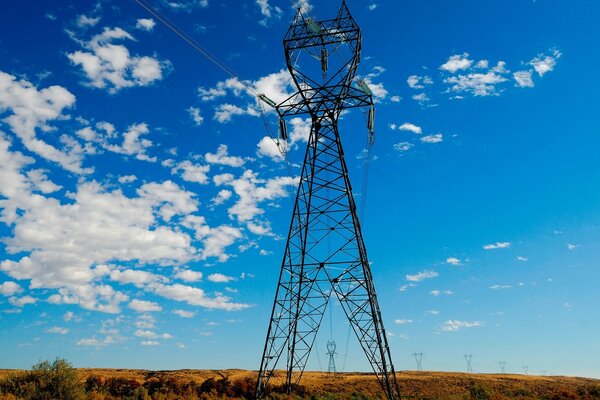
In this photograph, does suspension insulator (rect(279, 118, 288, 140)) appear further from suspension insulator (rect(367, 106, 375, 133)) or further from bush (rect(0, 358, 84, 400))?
bush (rect(0, 358, 84, 400))

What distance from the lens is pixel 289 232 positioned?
87.0ft

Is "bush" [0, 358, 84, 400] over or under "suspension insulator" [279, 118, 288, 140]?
under

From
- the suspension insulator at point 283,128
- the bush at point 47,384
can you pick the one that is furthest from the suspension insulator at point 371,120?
the bush at point 47,384

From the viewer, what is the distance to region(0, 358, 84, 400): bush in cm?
2338

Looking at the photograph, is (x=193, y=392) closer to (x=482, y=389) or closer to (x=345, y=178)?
(x=345, y=178)

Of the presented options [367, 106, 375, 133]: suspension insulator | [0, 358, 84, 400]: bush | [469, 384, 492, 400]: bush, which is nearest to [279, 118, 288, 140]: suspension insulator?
[367, 106, 375, 133]: suspension insulator

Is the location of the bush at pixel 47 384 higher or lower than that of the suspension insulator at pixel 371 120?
lower

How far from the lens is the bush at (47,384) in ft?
76.7

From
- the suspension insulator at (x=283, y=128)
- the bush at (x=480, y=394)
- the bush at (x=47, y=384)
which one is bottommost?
the bush at (x=480, y=394)

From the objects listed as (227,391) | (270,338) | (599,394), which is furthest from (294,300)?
(599,394)

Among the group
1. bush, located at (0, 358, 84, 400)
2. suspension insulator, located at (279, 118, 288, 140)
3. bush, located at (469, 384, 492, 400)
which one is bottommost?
bush, located at (469, 384, 492, 400)

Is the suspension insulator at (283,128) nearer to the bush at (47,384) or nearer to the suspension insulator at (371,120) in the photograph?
the suspension insulator at (371,120)

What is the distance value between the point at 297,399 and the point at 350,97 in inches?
713

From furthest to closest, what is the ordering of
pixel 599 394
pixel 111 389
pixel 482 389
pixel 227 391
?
pixel 482 389
pixel 599 394
pixel 227 391
pixel 111 389
